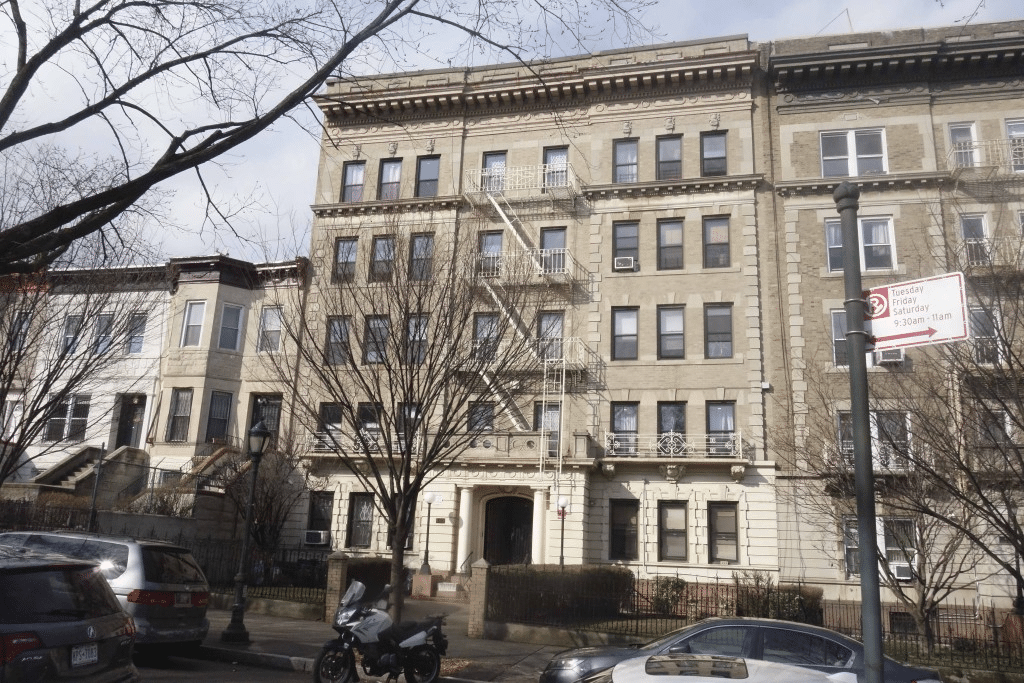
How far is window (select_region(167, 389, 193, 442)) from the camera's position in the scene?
29641 millimetres

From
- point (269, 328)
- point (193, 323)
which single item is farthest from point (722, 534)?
point (193, 323)

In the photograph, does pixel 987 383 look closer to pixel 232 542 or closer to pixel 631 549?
pixel 631 549

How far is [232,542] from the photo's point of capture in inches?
918

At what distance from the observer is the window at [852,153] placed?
26.7 meters

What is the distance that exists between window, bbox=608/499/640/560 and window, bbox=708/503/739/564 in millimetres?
2355

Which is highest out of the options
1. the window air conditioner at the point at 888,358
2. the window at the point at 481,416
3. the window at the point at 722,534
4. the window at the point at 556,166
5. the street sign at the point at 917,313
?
the window at the point at 556,166

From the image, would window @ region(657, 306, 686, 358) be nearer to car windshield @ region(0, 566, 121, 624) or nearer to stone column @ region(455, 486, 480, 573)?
stone column @ region(455, 486, 480, 573)

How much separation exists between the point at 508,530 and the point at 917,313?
76.6 feet

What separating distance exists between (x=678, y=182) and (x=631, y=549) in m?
12.6

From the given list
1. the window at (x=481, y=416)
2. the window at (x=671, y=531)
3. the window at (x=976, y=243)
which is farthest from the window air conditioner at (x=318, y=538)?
the window at (x=976, y=243)

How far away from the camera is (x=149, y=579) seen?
11.7 m

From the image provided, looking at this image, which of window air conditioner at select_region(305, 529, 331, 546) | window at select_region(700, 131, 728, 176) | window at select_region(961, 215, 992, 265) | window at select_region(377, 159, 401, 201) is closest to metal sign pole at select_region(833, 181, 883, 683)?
window at select_region(961, 215, 992, 265)

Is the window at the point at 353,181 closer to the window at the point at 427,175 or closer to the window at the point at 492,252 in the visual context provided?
the window at the point at 427,175

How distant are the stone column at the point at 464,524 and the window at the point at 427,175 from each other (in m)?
11.6
